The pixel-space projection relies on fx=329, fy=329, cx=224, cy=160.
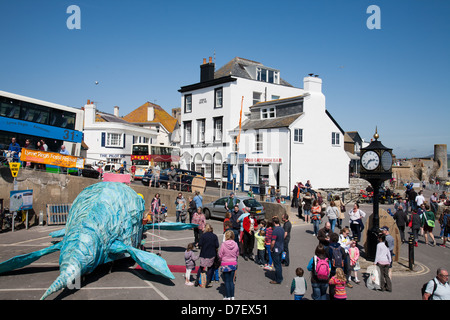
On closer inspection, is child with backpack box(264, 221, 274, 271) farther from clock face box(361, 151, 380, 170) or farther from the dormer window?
the dormer window

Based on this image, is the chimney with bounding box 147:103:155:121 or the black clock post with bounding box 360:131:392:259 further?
the chimney with bounding box 147:103:155:121

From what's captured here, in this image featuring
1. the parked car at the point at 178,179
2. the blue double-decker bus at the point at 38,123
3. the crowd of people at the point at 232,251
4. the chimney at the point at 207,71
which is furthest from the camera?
the chimney at the point at 207,71

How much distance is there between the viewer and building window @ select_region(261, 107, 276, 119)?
32269 millimetres

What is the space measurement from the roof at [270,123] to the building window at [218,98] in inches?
149

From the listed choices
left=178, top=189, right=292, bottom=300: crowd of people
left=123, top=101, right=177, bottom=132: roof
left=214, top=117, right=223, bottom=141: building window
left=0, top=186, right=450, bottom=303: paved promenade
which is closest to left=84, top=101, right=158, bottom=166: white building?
left=123, top=101, right=177, bottom=132: roof

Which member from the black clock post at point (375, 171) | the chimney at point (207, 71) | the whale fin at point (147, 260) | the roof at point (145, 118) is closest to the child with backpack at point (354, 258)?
the black clock post at point (375, 171)

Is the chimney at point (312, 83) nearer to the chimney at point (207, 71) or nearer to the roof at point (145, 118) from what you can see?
the chimney at point (207, 71)

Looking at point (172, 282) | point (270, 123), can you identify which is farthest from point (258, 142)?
point (172, 282)

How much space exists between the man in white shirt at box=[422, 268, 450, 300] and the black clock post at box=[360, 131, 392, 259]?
5104mm

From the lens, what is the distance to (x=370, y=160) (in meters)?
11.5

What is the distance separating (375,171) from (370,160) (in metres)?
0.43


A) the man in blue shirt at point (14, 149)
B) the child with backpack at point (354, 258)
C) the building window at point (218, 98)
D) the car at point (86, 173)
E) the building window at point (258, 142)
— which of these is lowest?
the child with backpack at point (354, 258)

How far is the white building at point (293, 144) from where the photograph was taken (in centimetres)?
2872
